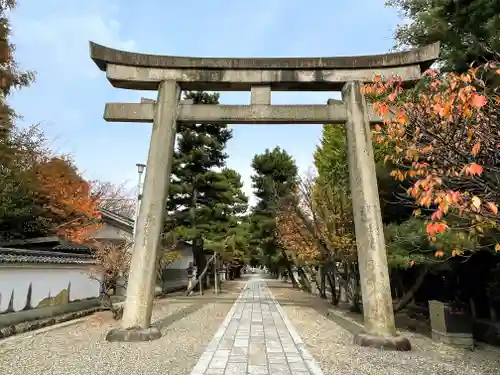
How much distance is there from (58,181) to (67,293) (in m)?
8.95

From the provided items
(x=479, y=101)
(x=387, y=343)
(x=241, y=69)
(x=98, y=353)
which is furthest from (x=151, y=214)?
(x=479, y=101)

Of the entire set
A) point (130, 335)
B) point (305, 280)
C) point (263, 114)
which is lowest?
point (130, 335)

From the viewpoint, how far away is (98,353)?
6617 mm

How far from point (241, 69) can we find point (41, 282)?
8.71 metres

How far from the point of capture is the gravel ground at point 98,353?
222 inches

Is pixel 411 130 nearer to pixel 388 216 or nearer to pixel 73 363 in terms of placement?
pixel 73 363

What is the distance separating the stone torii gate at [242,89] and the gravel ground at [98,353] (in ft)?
3.49

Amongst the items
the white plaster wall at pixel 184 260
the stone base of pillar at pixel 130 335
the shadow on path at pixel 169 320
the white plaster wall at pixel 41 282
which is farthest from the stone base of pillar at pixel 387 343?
the white plaster wall at pixel 184 260

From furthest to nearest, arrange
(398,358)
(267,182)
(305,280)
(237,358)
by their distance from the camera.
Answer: (267,182)
(305,280)
(398,358)
(237,358)

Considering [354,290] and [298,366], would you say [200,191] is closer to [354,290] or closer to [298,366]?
[354,290]

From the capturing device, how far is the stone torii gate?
26.9 ft

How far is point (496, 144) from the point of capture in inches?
136

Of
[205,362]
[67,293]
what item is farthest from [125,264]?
[205,362]

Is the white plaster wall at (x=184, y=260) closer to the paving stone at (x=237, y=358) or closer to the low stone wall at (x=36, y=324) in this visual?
the low stone wall at (x=36, y=324)
